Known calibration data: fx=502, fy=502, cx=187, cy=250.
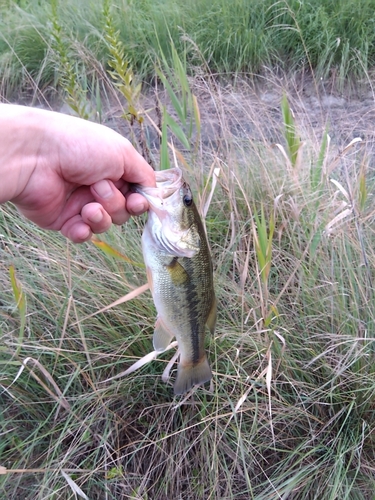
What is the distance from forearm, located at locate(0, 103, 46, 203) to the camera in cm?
155

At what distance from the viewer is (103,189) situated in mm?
1661

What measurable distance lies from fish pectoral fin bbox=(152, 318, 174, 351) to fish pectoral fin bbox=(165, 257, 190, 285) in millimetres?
165

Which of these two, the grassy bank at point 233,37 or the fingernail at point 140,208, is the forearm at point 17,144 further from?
the grassy bank at point 233,37

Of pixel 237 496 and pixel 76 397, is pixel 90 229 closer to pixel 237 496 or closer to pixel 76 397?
pixel 76 397

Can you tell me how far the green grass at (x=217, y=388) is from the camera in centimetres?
194

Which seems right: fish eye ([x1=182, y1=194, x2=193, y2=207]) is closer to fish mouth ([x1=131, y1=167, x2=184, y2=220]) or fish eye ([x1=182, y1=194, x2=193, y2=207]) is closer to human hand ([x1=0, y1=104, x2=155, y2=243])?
fish mouth ([x1=131, y1=167, x2=184, y2=220])

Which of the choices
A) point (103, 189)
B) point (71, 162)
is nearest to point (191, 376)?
point (103, 189)

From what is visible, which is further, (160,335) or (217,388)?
(217,388)

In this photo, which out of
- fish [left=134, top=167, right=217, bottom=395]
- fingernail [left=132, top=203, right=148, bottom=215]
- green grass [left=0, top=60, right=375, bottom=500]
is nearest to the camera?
fish [left=134, top=167, right=217, bottom=395]

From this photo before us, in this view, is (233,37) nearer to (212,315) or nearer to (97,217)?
(97,217)

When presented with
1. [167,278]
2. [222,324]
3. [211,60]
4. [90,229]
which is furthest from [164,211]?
[211,60]

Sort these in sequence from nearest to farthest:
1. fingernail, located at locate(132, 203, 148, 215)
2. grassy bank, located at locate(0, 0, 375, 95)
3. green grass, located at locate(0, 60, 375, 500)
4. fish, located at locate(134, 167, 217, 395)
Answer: fish, located at locate(134, 167, 217, 395) → fingernail, located at locate(132, 203, 148, 215) → green grass, located at locate(0, 60, 375, 500) → grassy bank, located at locate(0, 0, 375, 95)

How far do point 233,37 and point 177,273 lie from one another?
3530mm

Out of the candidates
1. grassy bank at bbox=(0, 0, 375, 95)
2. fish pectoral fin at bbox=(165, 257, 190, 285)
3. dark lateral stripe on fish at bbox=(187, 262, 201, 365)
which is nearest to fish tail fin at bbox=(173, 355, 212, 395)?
dark lateral stripe on fish at bbox=(187, 262, 201, 365)
